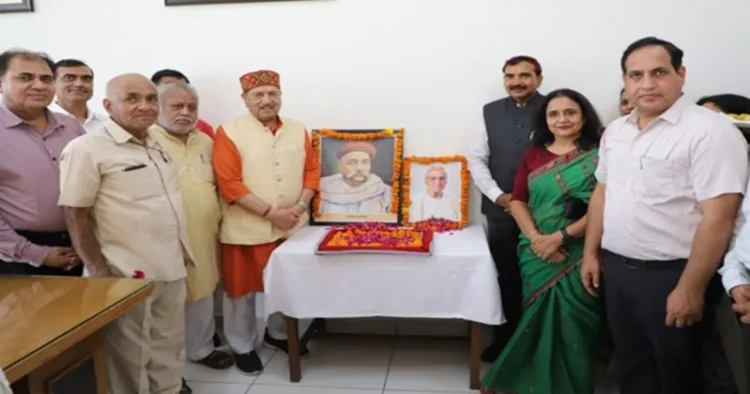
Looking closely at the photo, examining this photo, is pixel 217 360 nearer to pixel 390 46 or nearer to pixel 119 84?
pixel 119 84

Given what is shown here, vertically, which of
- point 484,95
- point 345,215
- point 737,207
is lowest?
point 345,215

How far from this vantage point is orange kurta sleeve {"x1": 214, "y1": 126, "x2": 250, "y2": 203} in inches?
107

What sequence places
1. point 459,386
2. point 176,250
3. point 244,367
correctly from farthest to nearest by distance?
1. point 244,367
2. point 459,386
3. point 176,250

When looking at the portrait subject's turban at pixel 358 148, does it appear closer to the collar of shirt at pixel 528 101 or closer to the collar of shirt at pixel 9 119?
the collar of shirt at pixel 528 101

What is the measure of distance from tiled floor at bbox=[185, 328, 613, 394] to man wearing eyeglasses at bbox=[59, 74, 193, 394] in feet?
1.82

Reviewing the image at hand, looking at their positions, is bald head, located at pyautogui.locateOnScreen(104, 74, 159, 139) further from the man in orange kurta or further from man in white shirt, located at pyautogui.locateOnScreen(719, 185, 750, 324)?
man in white shirt, located at pyautogui.locateOnScreen(719, 185, 750, 324)

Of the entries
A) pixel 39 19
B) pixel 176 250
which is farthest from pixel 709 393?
pixel 39 19

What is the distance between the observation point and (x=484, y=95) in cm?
304

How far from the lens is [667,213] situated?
5.78 feet

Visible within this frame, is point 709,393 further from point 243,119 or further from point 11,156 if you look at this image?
point 11,156

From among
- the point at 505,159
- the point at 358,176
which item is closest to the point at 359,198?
the point at 358,176

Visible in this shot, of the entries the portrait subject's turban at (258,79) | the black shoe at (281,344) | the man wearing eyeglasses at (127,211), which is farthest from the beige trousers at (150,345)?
the portrait subject's turban at (258,79)

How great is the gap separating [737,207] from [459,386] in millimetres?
1516

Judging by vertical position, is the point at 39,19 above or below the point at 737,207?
above
